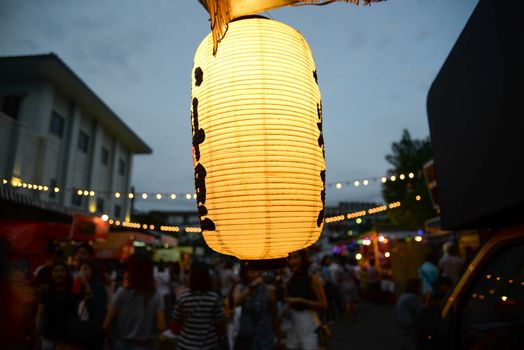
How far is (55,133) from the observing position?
19422 mm

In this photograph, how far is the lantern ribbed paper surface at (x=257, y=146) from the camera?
2311 mm

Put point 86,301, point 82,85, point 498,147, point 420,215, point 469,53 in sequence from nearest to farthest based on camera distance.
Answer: point 498,147 → point 469,53 → point 86,301 → point 82,85 → point 420,215

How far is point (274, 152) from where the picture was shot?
235 cm

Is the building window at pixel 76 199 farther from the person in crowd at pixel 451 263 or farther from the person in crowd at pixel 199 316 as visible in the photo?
the person in crowd at pixel 451 263

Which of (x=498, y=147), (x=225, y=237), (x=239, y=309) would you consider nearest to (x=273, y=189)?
(x=225, y=237)

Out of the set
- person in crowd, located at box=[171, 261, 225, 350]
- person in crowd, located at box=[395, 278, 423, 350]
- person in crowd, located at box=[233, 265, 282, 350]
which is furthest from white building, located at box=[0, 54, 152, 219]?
person in crowd, located at box=[395, 278, 423, 350]

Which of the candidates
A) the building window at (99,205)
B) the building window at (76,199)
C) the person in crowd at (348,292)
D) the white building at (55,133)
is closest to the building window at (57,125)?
the white building at (55,133)

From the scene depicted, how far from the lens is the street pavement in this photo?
28.8 feet

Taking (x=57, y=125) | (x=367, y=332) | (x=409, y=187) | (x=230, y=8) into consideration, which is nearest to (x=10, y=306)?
(x=230, y=8)

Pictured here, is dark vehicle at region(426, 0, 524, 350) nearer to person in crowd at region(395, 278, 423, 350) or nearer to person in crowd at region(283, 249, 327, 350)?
person in crowd at region(283, 249, 327, 350)

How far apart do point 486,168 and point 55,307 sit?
484 cm

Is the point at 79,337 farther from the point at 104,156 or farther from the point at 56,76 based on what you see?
the point at 104,156

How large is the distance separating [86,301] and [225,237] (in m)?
3.96

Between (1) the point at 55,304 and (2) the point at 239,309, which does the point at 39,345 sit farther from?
(2) the point at 239,309
